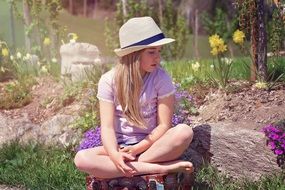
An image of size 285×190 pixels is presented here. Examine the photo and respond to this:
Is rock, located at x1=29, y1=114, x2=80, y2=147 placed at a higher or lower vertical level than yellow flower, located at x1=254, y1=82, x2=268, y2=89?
lower

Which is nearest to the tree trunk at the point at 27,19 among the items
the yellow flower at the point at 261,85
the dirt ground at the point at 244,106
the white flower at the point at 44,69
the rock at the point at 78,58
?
the white flower at the point at 44,69

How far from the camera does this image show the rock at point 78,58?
26.0 ft

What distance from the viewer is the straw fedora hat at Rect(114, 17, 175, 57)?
4695mm

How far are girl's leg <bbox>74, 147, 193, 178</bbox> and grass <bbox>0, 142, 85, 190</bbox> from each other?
57cm

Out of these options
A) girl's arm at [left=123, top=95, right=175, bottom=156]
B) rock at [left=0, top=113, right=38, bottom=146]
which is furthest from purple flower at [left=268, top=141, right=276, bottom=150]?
rock at [left=0, top=113, right=38, bottom=146]

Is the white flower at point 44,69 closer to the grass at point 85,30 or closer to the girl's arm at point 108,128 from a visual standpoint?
the girl's arm at point 108,128

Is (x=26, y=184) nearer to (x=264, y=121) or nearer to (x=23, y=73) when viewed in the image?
(x=264, y=121)

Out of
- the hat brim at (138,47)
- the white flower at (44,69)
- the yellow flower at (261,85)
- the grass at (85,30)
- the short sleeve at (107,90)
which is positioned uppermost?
the hat brim at (138,47)

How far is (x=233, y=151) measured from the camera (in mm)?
5219

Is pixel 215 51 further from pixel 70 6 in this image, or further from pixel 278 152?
pixel 70 6

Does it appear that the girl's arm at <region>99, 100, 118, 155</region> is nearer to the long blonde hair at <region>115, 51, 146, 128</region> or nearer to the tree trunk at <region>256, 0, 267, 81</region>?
the long blonde hair at <region>115, 51, 146, 128</region>

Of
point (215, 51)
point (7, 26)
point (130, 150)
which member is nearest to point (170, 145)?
point (130, 150)

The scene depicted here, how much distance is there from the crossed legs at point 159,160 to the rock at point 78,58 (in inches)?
129

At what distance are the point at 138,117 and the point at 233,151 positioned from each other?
88cm
